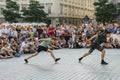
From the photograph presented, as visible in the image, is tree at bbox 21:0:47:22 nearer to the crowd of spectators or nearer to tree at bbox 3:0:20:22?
tree at bbox 3:0:20:22

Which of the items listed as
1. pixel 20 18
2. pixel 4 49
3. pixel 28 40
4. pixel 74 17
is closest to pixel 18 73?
pixel 4 49

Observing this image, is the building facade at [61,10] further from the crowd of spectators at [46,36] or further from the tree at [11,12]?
the crowd of spectators at [46,36]

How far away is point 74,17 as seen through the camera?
9112cm

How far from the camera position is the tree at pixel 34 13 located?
7319 cm

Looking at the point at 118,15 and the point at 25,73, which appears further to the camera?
the point at 118,15

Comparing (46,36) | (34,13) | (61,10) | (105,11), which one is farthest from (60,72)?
(61,10)

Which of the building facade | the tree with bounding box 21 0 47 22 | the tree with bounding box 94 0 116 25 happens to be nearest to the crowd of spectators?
the tree with bounding box 94 0 116 25

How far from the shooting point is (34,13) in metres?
73.2

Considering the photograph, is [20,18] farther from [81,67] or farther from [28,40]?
[81,67]

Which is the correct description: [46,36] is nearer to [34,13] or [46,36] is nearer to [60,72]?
[60,72]

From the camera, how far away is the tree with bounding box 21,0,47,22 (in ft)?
240

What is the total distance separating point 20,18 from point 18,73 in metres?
65.9

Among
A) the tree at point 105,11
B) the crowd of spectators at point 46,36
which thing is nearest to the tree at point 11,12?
the tree at point 105,11

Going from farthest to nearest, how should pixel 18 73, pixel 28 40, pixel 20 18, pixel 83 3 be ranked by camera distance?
pixel 83 3 → pixel 20 18 → pixel 28 40 → pixel 18 73
